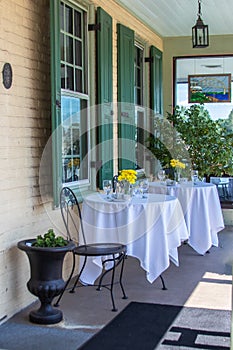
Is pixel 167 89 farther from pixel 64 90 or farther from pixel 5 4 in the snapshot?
pixel 5 4

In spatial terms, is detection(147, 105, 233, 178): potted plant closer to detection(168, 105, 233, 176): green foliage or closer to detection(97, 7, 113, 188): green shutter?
detection(168, 105, 233, 176): green foliage

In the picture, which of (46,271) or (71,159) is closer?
(46,271)

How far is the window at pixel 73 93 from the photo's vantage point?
5.05 meters

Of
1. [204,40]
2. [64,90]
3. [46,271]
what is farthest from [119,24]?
[46,271]

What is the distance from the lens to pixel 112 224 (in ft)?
15.3

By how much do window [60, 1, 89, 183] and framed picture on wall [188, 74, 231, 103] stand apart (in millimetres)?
3484

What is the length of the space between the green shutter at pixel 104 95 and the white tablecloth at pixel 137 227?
1.03m

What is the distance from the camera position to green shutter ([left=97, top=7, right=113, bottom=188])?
5645 millimetres

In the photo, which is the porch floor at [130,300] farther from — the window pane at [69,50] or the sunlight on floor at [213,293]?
the window pane at [69,50]

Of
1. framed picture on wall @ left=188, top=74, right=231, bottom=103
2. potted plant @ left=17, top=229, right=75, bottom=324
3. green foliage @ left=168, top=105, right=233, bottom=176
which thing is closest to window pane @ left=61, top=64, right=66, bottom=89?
potted plant @ left=17, top=229, right=75, bottom=324

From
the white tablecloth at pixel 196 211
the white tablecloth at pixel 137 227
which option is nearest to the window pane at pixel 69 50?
the white tablecloth at pixel 137 227

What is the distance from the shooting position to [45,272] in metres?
3.97

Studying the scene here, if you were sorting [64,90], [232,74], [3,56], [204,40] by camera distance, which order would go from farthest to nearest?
[232,74] → [204,40] → [64,90] → [3,56]

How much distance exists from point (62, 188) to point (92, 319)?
119 cm
